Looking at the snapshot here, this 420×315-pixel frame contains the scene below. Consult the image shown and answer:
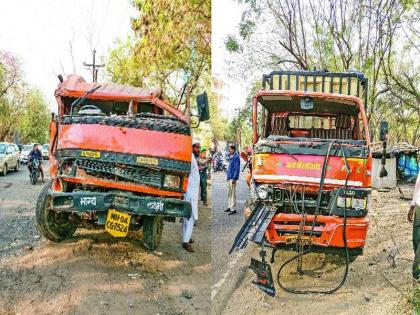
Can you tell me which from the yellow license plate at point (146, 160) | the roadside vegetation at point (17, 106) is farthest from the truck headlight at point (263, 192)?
the roadside vegetation at point (17, 106)

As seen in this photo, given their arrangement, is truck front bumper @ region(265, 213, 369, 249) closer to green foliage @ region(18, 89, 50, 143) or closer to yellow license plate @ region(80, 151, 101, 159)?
yellow license plate @ region(80, 151, 101, 159)

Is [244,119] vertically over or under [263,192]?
over

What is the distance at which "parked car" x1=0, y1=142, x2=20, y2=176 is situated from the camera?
1808 centimetres

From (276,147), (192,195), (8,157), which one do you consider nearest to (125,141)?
(192,195)

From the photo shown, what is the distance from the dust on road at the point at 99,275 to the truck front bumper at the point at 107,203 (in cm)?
74

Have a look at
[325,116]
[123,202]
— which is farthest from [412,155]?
[123,202]

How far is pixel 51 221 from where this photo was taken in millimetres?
6469

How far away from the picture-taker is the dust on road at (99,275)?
15.1 ft

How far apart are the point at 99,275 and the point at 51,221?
1.44m

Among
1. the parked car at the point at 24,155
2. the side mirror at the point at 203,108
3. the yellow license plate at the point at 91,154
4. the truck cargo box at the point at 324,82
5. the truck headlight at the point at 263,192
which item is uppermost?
the truck cargo box at the point at 324,82

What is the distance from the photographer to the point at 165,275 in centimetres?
575

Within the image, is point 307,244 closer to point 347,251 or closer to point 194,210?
point 347,251

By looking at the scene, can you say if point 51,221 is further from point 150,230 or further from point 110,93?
point 110,93

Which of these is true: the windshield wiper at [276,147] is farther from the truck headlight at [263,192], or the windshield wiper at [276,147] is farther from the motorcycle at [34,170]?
the motorcycle at [34,170]
